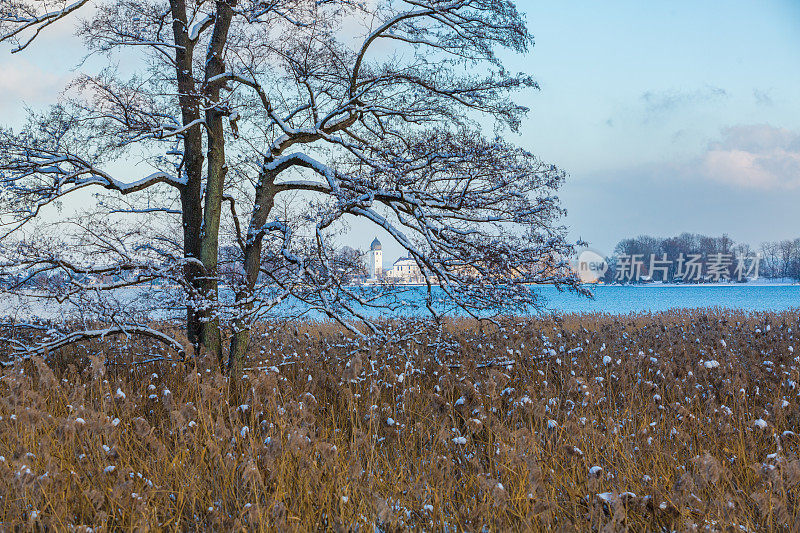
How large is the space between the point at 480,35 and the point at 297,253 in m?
3.91

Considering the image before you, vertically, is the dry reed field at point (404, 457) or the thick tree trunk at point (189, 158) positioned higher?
the thick tree trunk at point (189, 158)

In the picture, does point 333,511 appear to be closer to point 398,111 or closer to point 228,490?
point 228,490

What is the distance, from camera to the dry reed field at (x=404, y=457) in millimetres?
3055

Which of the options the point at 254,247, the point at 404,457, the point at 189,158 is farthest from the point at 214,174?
the point at 404,457

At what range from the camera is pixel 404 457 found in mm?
4520

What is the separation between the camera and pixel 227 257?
381 inches

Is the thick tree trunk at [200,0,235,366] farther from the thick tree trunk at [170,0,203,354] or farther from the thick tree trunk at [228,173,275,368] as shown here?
the thick tree trunk at [228,173,275,368]

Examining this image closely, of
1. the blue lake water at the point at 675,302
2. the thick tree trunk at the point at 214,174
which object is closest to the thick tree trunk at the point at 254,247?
the thick tree trunk at the point at 214,174

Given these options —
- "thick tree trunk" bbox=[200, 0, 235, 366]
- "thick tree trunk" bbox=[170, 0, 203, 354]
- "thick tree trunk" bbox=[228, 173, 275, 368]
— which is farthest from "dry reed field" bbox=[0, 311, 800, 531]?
"thick tree trunk" bbox=[170, 0, 203, 354]

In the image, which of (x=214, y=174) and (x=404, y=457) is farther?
(x=214, y=174)

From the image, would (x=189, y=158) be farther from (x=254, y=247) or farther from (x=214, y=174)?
(x=254, y=247)

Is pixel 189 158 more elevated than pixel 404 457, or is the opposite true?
pixel 189 158

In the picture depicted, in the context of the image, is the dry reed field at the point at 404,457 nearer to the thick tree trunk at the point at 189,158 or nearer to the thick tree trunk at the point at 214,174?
the thick tree trunk at the point at 214,174

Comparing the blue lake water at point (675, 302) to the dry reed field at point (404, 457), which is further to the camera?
the blue lake water at point (675, 302)
